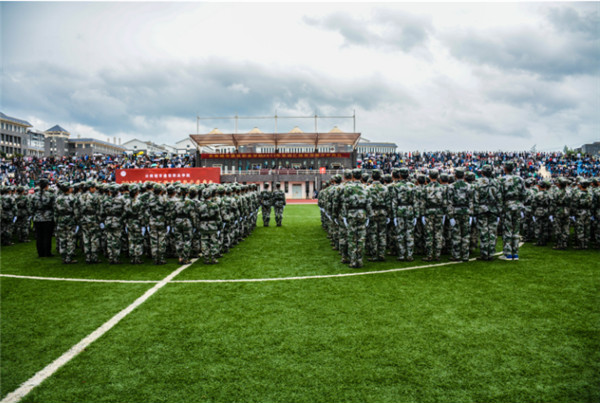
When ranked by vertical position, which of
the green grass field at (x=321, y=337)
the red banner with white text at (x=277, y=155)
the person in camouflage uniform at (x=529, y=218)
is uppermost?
the red banner with white text at (x=277, y=155)

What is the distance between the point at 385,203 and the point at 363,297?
3258 mm

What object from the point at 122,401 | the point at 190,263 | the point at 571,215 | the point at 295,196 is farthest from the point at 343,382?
the point at 295,196

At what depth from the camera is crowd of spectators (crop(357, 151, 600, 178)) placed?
3975cm

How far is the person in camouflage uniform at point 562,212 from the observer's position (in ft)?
33.2

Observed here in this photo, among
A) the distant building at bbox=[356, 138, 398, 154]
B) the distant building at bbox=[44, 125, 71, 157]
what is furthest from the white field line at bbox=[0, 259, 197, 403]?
the distant building at bbox=[356, 138, 398, 154]

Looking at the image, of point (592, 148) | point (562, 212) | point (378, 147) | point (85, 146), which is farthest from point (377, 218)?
point (85, 146)

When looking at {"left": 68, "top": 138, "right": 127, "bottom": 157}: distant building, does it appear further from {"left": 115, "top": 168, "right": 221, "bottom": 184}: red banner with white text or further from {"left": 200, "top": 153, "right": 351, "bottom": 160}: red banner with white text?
{"left": 115, "top": 168, "right": 221, "bottom": 184}: red banner with white text

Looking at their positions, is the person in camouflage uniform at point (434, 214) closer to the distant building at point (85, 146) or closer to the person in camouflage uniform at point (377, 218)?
the person in camouflage uniform at point (377, 218)

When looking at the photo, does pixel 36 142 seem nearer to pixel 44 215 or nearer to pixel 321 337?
pixel 44 215

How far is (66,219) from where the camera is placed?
9273 millimetres

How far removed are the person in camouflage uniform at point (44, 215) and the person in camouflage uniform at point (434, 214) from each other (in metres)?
9.89

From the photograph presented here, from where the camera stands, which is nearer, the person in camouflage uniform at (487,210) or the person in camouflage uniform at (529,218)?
the person in camouflage uniform at (487,210)

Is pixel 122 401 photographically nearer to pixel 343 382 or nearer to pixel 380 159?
pixel 343 382

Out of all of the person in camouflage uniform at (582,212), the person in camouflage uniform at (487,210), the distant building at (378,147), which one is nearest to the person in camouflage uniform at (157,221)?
the person in camouflage uniform at (487,210)
